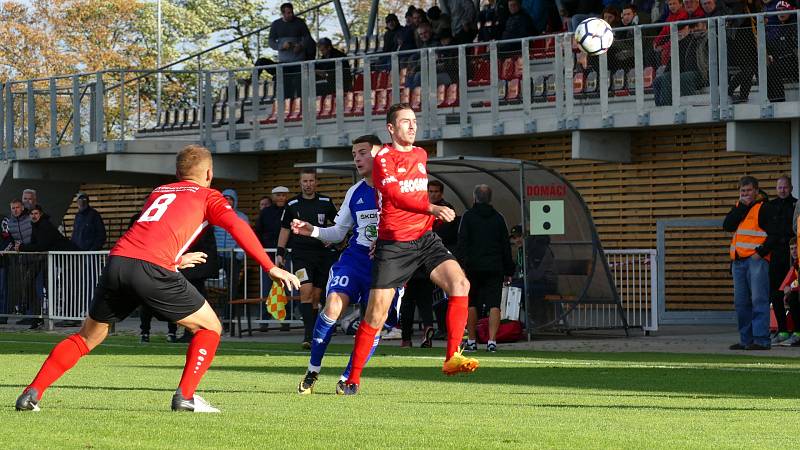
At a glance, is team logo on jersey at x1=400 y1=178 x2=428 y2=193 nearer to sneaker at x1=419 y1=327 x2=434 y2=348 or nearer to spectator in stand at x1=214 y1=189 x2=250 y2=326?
sneaker at x1=419 y1=327 x2=434 y2=348

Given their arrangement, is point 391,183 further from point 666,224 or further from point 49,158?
point 49,158

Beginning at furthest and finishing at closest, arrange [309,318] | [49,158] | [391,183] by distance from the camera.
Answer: [49,158] → [309,318] → [391,183]

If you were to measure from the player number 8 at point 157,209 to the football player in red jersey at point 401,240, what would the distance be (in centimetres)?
205

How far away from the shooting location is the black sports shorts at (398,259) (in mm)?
10852

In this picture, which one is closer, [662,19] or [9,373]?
[9,373]

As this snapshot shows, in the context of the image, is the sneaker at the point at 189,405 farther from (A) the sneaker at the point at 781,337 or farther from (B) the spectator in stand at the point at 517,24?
(B) the spectator in stand at the point at 517,24

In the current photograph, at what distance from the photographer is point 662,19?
22.3 meters

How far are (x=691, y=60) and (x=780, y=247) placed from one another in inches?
169

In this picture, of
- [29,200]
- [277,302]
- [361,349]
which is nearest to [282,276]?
[361,349]

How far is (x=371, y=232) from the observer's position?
39.0ft

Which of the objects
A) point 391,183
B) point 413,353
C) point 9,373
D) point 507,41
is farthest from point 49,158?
point 391,183

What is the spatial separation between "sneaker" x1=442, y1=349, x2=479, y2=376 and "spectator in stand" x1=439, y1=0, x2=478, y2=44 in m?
15.3

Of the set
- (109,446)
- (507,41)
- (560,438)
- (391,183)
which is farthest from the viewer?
(507,41)

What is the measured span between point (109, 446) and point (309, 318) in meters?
11.3
